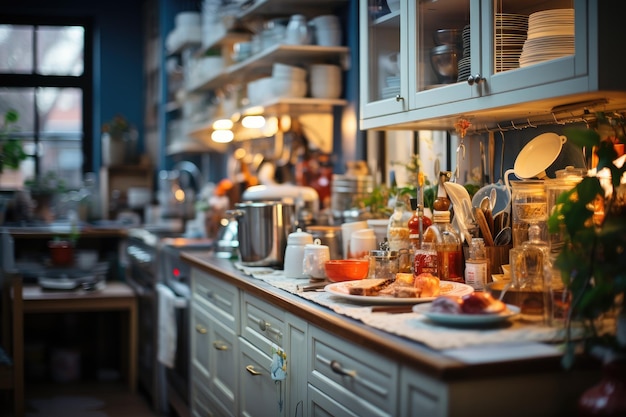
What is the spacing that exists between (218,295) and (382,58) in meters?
1.12

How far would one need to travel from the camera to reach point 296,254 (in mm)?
2830

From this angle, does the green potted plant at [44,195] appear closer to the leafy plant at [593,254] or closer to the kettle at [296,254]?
the kettle at [296,254]

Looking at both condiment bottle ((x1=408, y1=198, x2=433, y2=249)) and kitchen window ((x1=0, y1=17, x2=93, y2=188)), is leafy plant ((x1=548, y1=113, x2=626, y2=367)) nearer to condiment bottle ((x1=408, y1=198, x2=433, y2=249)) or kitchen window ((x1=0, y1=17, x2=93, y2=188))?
condiment bottle ((x1=408, y1=198, x2=433, y2=249))

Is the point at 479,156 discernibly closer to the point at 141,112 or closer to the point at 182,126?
the point at 182,126

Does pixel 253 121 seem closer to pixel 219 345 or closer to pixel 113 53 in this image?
pixel 219 345

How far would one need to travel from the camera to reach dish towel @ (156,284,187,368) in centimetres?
399

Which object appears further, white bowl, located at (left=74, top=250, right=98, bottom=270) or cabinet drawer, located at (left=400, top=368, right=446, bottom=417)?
white bowl, located at (left=74, top=250, right=98, bottom=270)

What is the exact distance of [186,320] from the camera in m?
3.92

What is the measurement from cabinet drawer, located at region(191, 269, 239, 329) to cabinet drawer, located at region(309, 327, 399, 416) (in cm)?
87

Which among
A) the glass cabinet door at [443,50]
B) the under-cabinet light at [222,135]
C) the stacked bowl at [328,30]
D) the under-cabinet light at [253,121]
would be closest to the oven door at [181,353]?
the under-cabinet light at [253,121]

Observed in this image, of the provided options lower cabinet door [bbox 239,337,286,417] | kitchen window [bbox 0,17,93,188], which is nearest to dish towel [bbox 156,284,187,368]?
lower cabinet door [bbox 239,337,286,417]

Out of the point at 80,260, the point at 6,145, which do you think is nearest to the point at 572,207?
the point at 80,260

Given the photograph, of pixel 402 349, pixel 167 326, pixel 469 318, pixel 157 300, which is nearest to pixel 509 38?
pixel 469 318

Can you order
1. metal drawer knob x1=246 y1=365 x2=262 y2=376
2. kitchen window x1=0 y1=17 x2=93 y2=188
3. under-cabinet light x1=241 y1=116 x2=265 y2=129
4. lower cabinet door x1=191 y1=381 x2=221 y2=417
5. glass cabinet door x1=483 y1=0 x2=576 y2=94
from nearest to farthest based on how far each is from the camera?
glass cabinet door x1=483 y1=0 x2=576 y2=94 → metal drawer knob x1=246 y1=365 x2=262 y2=376 → lower cabinet door x1=191 y1=381 x2=221 y2=417 → under-cabinet light x1=241 y1=116 x2=265 y2=129 → kitchen window x1=0 y1=17 x2=93 y2=188
